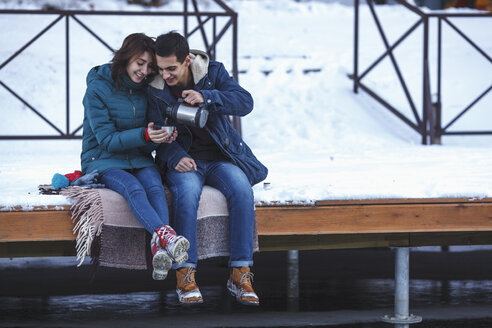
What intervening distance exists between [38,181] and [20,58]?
6.11 m

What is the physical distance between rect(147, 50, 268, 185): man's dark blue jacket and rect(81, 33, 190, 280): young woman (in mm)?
56

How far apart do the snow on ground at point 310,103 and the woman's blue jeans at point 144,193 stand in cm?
25

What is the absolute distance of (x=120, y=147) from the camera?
11.2ft

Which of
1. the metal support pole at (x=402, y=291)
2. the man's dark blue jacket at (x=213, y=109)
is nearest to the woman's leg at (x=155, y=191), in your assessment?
the man's dark blue jacket at (x=213, y=109)

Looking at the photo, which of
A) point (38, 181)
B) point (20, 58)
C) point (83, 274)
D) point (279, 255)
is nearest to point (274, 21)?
point (20, 58)

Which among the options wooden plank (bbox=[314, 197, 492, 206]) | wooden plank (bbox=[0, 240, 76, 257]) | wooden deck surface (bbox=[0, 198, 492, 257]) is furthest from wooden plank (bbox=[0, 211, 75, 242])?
wooden plank (bbox=[314, 197, 492, 206])

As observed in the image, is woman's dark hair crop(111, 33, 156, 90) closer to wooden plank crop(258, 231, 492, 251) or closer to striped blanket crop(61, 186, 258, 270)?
striped blanket crop(61, 186, 258, 270)

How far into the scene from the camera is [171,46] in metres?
3.34

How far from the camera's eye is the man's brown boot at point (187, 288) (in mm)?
3287

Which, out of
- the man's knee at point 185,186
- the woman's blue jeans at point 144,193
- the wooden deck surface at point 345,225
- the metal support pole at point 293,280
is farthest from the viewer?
the metal support pole at point 293,280

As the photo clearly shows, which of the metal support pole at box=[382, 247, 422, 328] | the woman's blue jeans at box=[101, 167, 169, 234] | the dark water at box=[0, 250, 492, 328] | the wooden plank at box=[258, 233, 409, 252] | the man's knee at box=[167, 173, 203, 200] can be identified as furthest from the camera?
the dark water at box=[0, 250, 492, 328]

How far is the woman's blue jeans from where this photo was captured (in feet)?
10.8

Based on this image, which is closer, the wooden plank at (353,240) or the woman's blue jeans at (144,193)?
the woman's blue jeans at (144,193)

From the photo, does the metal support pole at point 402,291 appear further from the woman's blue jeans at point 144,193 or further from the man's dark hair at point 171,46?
the man's dark hair at point 171,46
